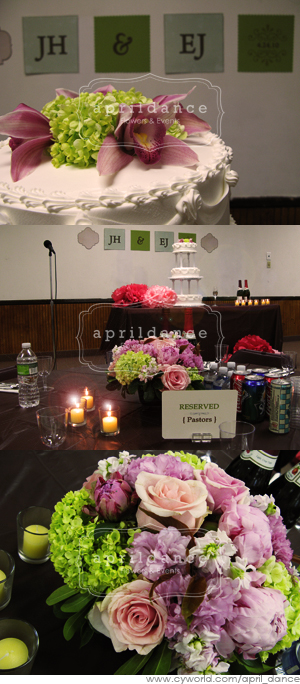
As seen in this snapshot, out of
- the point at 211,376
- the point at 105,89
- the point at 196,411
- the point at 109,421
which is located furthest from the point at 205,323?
the point at 105,89

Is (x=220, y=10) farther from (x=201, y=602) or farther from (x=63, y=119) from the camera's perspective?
(x=201, y=602)

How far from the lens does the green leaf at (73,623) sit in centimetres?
50

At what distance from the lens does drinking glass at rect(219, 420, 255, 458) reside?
0.81 meters

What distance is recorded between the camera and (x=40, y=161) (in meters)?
0.82

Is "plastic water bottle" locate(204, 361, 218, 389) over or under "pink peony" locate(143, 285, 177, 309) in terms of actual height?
under

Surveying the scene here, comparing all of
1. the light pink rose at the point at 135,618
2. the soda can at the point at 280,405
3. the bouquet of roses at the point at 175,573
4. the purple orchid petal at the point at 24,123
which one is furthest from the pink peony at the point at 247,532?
the purple orchid petal at the point at 24,123

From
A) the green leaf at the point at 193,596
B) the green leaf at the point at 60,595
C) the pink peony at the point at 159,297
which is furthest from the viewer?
the pink peony at the point at 159,297

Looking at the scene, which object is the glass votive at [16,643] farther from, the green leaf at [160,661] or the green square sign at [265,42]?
the green square sign at [265,42]

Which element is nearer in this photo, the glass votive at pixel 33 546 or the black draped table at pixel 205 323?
the glass votive at pixel 33 546

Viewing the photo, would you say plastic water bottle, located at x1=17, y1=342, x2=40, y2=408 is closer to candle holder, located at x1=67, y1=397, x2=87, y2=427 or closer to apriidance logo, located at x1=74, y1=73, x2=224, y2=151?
candle holder, located at x1=67, y1=397, x2=87, y2=427

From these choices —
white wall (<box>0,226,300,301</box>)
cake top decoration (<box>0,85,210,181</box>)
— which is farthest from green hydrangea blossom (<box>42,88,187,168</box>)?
white wall (<box>0,226,300,301</box>)

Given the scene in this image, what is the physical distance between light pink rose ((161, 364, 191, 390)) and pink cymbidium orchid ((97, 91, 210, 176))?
0.45m

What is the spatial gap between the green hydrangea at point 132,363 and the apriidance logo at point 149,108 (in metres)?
0.45

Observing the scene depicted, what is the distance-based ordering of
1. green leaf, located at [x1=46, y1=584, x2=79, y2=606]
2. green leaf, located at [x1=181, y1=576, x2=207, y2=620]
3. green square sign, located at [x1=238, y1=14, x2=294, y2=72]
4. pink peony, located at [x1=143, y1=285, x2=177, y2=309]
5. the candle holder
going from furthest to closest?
the candle holder < pink peony, located at [x1=143, y1=285, x2=177, y2=309] < green square sign, located at [x1=238, y1=14, x2=294, y2=72] < green leaf, located at [x1=46, y1=584, x2=79, y2=606] < green leaf, located at [x1=181, y1=576, x2=207, y2=620]
